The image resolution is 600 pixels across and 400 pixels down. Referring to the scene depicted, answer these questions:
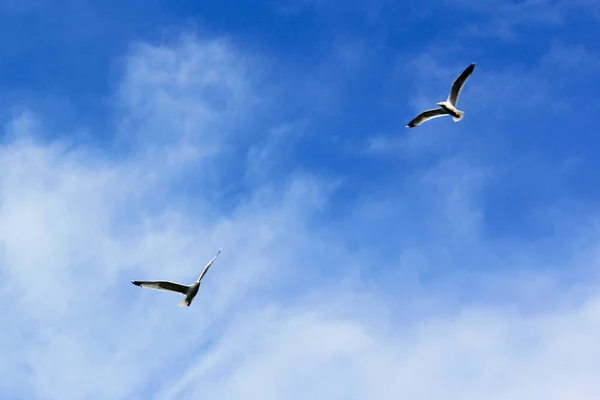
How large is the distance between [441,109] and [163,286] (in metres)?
27.1

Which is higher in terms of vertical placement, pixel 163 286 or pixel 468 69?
pixel 468 69

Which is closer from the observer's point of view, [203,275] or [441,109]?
[203,275]

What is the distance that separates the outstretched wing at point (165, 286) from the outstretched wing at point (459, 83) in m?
26.8

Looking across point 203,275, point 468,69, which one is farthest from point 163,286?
point 468,69

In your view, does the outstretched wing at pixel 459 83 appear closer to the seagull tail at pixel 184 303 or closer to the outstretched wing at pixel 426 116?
the outstretched wing at pixel 426 116

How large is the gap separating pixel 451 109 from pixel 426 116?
7.61ft

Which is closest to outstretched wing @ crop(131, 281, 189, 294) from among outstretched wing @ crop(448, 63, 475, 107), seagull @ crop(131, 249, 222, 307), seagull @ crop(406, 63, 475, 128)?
seagull @ crop(131, 249, 222, 307)

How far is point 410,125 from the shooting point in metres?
48.6

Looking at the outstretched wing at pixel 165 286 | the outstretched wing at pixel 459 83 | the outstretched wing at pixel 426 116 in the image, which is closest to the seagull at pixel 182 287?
the outstretched wing at pixel 165 286

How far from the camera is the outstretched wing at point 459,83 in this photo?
45.8 m

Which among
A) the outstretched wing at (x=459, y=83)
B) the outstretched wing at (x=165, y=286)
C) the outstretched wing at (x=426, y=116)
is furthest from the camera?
the outstretched wing at (x=426, y=116)

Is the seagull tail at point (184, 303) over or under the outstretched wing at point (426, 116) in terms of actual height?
under

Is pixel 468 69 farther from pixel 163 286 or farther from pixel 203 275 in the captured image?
pixel 163 286

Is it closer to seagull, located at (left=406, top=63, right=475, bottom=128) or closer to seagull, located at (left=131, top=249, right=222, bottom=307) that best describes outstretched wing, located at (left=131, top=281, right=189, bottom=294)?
seagull, located at (left=131, top=249, right=222, bottom=307)
